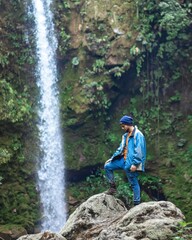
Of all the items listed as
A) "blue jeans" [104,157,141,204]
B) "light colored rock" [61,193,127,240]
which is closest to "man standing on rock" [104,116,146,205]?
"blue jeans" [104,157,141,204]

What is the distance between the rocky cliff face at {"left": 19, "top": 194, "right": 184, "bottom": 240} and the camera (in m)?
4.89

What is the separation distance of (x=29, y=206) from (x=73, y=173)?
1.73 m

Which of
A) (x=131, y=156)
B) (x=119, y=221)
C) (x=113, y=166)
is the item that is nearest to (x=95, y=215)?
(x=119, y=221)

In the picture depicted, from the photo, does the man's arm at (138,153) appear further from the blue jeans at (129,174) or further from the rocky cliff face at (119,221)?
the rocky cliff face at (119,221)

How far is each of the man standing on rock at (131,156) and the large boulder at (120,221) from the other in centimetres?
44

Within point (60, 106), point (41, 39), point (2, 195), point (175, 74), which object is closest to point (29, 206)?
point (2, 195)

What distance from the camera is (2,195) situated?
11.3m

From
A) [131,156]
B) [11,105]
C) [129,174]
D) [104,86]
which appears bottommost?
[129,174]

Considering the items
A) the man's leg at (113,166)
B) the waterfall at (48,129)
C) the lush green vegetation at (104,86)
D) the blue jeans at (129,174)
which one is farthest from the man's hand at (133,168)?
the waterfall at (48,129)

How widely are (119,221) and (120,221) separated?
73 millimetres

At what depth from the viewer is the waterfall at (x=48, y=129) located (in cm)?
1193

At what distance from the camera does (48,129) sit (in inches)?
497

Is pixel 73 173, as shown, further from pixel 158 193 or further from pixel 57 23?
pixel 57 23

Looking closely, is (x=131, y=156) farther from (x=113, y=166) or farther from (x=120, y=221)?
(x=120, y=221)
